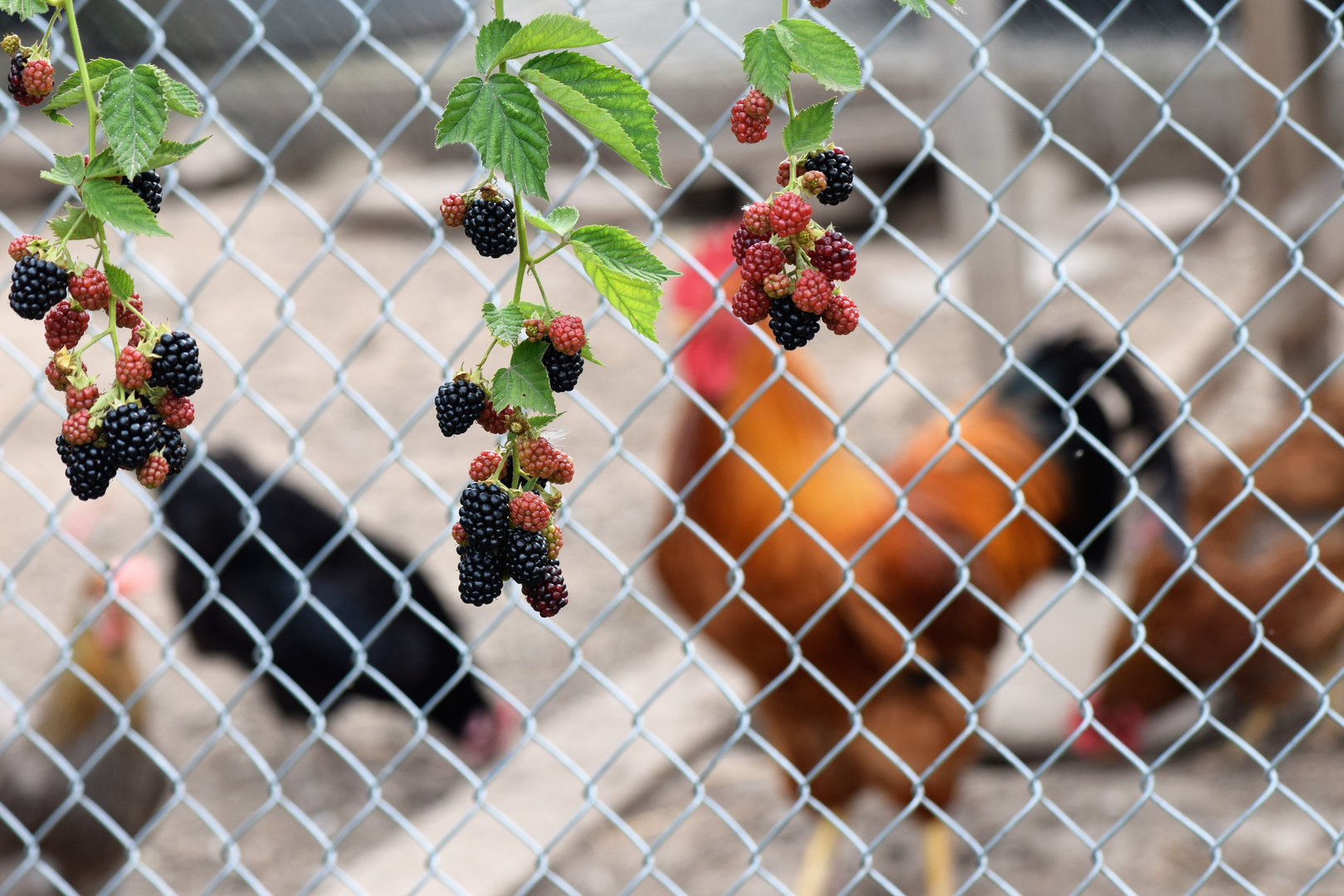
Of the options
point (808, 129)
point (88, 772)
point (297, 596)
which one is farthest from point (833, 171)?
point (297, 596)

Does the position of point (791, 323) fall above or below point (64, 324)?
above

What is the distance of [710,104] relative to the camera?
6500 mm

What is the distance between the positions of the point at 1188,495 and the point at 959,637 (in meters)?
0.84

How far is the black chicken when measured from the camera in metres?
3.01

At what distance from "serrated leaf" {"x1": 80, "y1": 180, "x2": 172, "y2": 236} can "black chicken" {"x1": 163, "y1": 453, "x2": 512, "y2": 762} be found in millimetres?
2524

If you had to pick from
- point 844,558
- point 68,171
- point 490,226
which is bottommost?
point 68,171

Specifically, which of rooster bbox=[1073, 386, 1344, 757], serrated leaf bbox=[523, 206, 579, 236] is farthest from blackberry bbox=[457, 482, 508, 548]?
rooster bbox=[1073, 386, 1344, 757]

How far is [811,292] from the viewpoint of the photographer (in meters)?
0.52

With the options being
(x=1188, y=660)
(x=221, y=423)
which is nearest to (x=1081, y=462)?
(x=1188, y=660)

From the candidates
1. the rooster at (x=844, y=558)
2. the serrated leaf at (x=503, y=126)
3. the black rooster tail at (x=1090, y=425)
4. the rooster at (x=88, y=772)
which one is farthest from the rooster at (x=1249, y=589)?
the serrated leaf at (x=503, y=126)

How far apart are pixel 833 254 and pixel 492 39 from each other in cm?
17

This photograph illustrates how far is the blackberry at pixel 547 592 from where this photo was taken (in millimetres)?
551

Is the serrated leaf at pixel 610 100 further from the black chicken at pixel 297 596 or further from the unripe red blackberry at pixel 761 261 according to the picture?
the black chicken at pixel 297 596

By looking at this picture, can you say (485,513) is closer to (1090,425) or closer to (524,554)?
(524,554)
